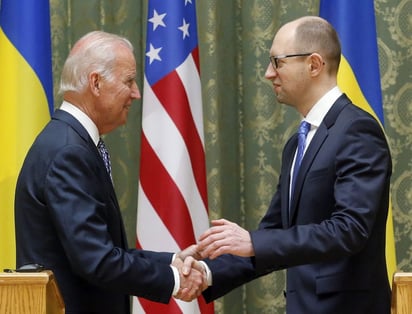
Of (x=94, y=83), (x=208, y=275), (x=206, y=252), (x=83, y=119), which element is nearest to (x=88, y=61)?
(x=94, y=83)

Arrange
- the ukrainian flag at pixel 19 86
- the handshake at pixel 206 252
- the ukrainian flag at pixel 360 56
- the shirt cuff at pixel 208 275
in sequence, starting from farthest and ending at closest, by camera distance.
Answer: the ukrainian flag at pixel 360 56
the ukrainian flag at pixel 19 86
the shirt cuff at pixel 208 275
the handshake at pixel 206 252

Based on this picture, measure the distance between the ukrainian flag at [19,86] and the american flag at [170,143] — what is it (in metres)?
0.51

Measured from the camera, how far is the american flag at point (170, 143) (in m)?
4.42

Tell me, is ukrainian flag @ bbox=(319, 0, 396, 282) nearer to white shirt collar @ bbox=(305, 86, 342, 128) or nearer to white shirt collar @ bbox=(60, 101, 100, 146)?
white shirt collar @ bbox=(305, 86, 342, 128)

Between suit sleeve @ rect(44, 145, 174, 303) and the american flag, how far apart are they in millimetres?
1248

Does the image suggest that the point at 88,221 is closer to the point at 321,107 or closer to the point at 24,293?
the point at 24,293

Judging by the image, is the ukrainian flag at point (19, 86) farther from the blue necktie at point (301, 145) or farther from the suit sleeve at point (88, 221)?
the blue necktie at point (301, 145)

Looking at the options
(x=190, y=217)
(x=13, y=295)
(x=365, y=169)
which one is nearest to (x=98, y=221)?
(x=13, y=295)

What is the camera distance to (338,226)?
→ 306cm

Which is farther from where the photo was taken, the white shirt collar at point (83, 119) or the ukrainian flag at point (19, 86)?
the ukrainian flag at point (19, 86)

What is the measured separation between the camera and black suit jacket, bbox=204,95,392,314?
3064mm

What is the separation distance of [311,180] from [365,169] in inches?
8.3

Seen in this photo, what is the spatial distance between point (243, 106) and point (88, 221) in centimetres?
226

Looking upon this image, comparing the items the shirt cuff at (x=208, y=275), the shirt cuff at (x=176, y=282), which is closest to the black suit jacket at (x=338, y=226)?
the shirt cuff at (x=176, y=282)
